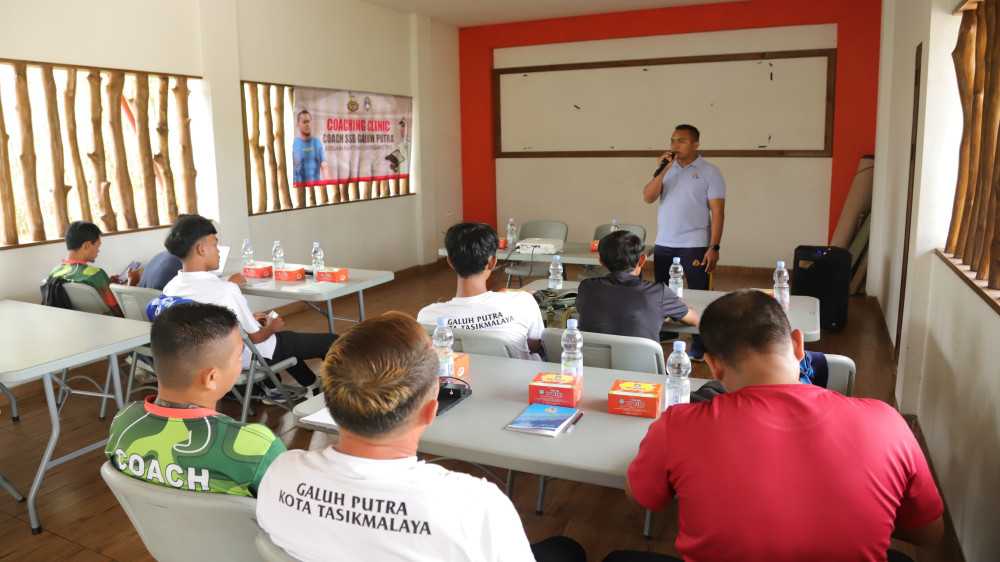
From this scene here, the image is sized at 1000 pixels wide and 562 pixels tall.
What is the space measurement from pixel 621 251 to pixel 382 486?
2.08m

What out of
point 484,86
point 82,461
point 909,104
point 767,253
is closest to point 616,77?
point 484,86

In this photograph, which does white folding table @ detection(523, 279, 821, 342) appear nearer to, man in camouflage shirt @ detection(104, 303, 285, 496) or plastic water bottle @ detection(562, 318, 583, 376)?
plastic water bottle @ detection(562, 318, 583, 376)

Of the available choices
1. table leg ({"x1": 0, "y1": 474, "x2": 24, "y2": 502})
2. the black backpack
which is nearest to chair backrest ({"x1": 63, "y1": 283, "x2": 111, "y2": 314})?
the black backpack

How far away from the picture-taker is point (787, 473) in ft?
4.41

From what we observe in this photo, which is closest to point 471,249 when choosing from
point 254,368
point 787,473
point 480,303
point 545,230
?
point 480,303

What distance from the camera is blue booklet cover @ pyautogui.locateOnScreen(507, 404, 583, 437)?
1.96 m

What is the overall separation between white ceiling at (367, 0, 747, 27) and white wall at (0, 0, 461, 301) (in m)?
0.31

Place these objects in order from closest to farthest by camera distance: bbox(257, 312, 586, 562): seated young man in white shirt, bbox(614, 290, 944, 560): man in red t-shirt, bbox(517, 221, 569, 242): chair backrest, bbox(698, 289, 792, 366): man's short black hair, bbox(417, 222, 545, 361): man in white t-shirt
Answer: bbox(257, 312, 586, 562): seated young man in white shirt
bbox(614, 290, 944, 560): man in red t-shirt
bbox(698, 289, 792, 366): man's short black hair
bbox(417, 222, 545, 361): man in white t-shirt
bbox(517, 221, 569, 242): chair backrest

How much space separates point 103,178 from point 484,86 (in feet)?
17.2

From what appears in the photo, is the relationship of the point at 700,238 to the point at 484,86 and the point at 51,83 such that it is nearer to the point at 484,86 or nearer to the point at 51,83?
the point at 51,83

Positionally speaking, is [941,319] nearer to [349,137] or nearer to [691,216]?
[691,216]

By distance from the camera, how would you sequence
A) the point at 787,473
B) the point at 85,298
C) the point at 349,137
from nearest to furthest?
1. the point at 787,473
2. the point at 85,298
3. the point at 349,137

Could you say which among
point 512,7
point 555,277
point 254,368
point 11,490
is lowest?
point 11,490

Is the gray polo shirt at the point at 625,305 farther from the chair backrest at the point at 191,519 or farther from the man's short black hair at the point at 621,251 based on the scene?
the chair backrest at the point at 191,519
